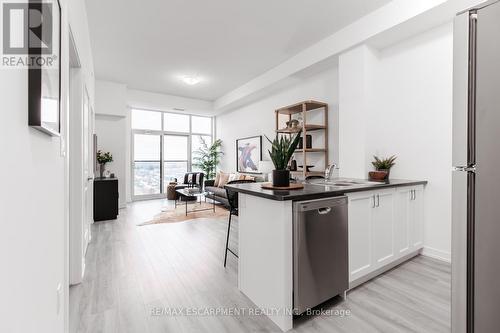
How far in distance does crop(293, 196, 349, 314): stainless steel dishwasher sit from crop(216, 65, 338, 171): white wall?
239 cm

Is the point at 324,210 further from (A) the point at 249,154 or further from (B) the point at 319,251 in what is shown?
(A) the point at 249,154

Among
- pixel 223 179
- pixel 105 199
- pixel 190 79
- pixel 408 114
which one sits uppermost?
pixel 190 79

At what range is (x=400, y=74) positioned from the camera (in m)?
3.25

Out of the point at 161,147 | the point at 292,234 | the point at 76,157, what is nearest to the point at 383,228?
the point at 292,234

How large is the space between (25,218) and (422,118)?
372 cm

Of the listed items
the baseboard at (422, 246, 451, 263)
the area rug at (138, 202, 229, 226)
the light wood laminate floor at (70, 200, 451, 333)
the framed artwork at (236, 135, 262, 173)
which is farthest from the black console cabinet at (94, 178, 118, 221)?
the baseboard at (422, 246, 451, 263)

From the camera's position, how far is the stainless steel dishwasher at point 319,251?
1729mm

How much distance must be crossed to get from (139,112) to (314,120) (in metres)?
5.09

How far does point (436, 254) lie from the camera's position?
2.94m

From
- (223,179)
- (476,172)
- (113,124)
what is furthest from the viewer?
(223,179)

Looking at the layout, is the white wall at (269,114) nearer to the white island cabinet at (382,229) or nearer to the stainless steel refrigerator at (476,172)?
the white island cabinet at (382,229)

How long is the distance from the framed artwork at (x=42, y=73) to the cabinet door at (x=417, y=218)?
10.9ft

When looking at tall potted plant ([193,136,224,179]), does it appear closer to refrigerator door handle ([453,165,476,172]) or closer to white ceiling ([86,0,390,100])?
white ceiling ([86,0,390,100])

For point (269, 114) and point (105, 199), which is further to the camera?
point (269, 114)
